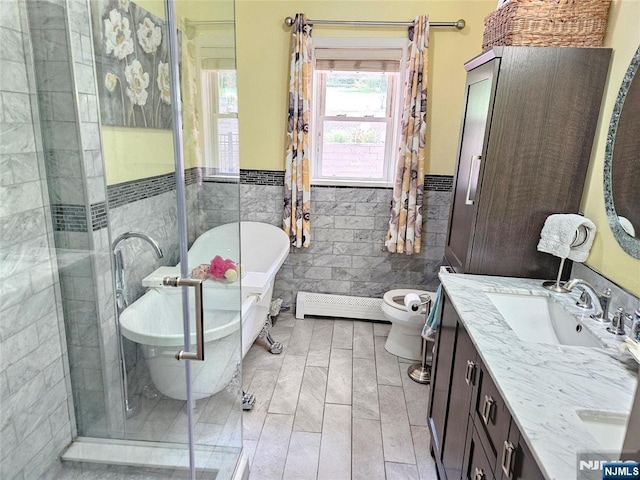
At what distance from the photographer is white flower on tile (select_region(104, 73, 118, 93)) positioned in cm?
170

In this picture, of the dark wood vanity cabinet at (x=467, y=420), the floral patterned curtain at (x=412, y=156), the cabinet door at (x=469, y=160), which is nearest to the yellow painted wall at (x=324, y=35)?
the floral patterned curtain at (x=412, y=156)

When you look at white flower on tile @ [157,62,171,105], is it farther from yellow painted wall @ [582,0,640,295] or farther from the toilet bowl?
the toilet bowl

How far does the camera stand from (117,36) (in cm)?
170

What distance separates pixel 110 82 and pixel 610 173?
6.82 ft

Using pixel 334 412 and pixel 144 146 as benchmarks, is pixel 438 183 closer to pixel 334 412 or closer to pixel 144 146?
pixel 334 412

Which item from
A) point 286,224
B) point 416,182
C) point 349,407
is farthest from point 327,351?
point 416,182

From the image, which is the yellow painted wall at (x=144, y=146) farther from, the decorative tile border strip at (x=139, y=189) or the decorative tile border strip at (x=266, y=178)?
the decorative tile border strip at (x=266, y=178)

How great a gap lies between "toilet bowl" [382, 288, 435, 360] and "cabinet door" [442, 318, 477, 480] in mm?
1125

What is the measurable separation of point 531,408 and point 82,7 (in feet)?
6.54

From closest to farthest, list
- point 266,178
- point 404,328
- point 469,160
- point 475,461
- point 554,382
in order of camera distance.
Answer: point 554,382 → point 475,461 → point 469,160 → point 404,328 → point 266,178

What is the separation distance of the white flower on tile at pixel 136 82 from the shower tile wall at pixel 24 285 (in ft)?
1.16

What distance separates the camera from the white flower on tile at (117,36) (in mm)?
1667

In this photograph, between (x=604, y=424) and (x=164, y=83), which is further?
(x=164, y=83)

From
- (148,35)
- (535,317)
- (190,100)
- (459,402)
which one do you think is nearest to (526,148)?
(535,317)
